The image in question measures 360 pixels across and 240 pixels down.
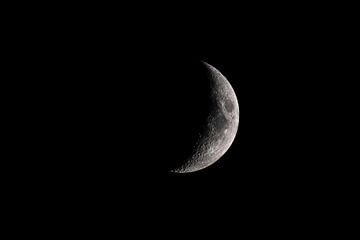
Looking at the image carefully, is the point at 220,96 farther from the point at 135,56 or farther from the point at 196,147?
the point at 135,56

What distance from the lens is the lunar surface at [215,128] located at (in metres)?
4.18

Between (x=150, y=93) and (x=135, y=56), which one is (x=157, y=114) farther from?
(x=135, y=56)

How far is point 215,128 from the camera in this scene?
4211mm

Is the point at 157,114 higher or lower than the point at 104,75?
lower

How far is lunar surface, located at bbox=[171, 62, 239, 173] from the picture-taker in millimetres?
4184

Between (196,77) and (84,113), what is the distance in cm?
132

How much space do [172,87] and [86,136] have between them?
1.09m

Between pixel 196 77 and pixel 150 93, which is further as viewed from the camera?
pixel 196 77

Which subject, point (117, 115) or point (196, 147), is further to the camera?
point (196, 147)

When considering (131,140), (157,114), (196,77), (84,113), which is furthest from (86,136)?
(196,77)

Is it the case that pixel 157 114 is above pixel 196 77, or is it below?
below

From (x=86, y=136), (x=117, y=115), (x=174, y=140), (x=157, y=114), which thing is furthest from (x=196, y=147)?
(x=86, y=136)

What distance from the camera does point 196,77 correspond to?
13.8 feet

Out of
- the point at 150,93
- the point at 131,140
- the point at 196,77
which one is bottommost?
the point at 131,140
